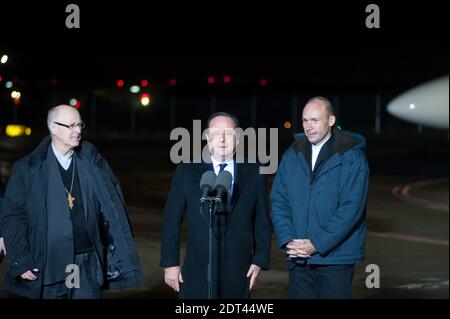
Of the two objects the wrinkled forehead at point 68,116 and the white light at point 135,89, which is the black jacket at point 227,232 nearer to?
the wrinkled forehead at point 68,116

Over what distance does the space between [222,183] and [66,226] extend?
4.36ft

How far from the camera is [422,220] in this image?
16.8 m

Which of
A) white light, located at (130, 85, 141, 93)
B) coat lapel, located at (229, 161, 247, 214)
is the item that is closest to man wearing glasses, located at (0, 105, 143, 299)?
coat lapel, located at (229, 161, 247, 214)

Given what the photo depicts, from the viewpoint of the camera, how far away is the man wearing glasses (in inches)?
255

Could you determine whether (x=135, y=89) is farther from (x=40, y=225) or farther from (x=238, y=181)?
(x=238, y=181)

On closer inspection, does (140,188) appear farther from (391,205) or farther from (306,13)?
(306,13)

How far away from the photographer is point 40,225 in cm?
647

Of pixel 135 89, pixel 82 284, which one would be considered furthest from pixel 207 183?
pixel 135 89

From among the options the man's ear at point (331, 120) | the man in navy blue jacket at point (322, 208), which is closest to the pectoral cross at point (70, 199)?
the man in navy blue jacket at point (322, 208)

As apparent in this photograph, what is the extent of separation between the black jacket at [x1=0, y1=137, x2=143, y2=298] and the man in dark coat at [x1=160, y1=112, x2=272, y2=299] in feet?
0.97

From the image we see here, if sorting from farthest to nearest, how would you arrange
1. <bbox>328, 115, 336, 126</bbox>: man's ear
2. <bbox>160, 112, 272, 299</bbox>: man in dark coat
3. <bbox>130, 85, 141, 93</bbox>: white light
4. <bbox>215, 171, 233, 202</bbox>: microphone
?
<bbox>130, 85, 141, 93</bbox>: white light, <bbox>328, 115, 336, 126</bbox>: man's ear, <bbox>160, 112, 272, 299</bbox>: man in dark coat, <bbox>215, 171, 233, 202</bbox>: microphone

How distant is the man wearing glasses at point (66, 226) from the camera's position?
646 centimetres

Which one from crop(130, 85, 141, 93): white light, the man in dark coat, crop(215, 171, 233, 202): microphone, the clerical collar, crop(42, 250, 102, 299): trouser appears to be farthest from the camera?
crop(130, 85, 141, 93): white light

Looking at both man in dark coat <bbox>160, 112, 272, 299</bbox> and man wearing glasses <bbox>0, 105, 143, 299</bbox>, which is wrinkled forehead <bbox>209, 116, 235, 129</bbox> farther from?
man wearing glasses <bbox>0, 105, 143, 299</bbox>
